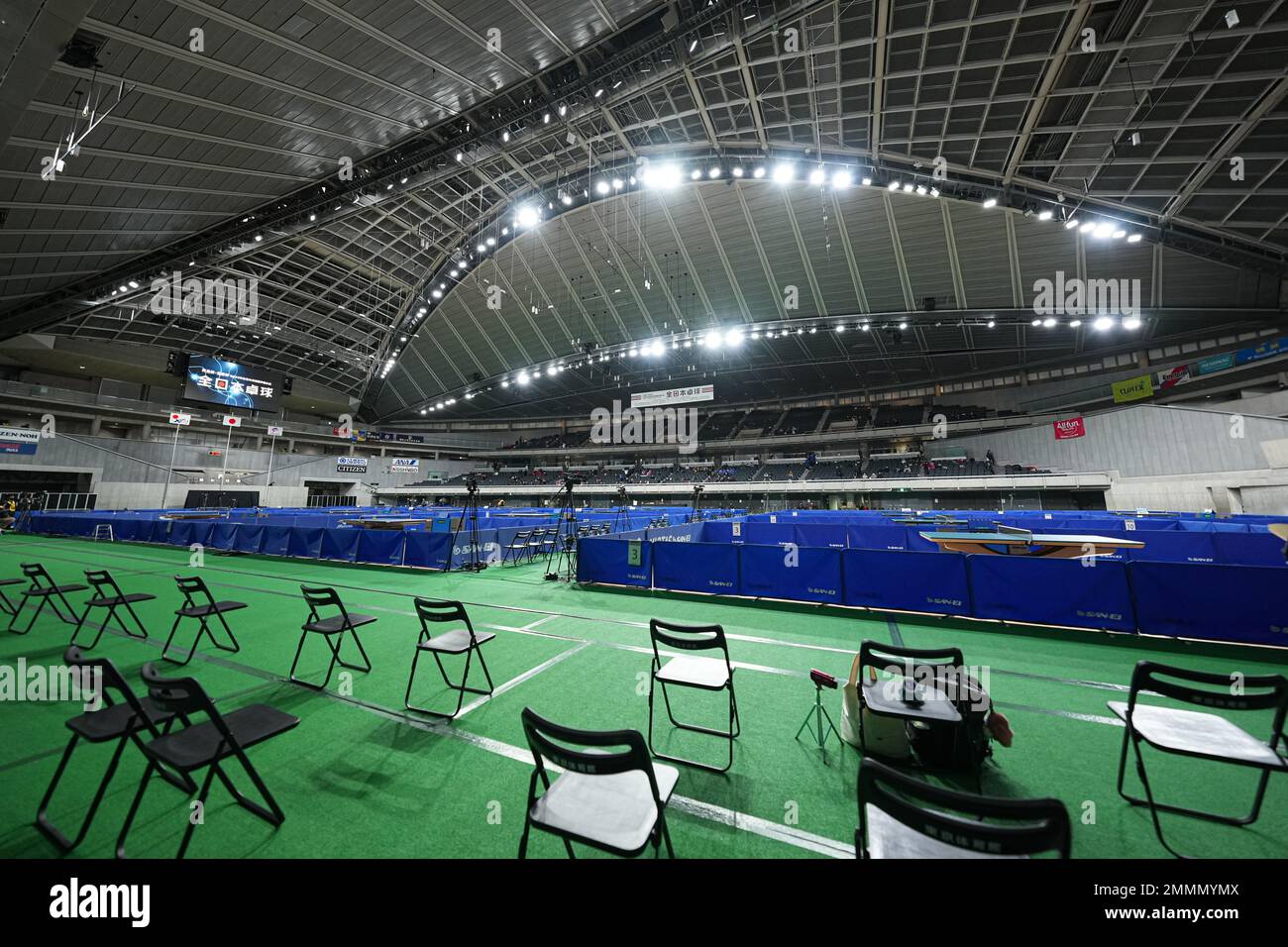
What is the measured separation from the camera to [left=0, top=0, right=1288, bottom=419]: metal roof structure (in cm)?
1066

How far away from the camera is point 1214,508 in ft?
63.4

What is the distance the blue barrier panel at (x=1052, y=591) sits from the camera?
626cm

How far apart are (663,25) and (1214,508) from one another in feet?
95.8

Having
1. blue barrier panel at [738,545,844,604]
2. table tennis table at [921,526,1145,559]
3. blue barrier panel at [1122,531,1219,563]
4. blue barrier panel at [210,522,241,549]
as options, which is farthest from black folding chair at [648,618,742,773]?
blue barrier panel at [210,522,241,549]

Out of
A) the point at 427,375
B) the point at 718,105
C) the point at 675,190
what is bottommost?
the point at 427,375

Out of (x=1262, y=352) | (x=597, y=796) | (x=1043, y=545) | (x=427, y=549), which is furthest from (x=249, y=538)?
(x=1262, y=352)

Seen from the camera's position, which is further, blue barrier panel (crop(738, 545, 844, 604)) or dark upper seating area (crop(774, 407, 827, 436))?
dark upper seating area (crop(774, 407, 827, 436))

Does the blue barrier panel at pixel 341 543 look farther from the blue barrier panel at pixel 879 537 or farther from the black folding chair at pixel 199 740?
the blue barrier panel at pixel 879 537

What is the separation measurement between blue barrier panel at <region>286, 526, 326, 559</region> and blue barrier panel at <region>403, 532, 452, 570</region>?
144 inches

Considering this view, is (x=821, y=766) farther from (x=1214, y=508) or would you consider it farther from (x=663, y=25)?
(x=1214, y=508)

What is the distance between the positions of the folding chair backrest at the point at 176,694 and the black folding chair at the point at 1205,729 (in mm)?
4816

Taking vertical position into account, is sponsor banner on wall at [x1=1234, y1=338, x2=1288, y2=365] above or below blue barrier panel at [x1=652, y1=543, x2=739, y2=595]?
above

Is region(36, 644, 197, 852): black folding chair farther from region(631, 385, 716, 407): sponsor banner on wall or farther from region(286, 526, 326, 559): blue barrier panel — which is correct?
region(631, 385, 716, 407): sponsor banner on wall
